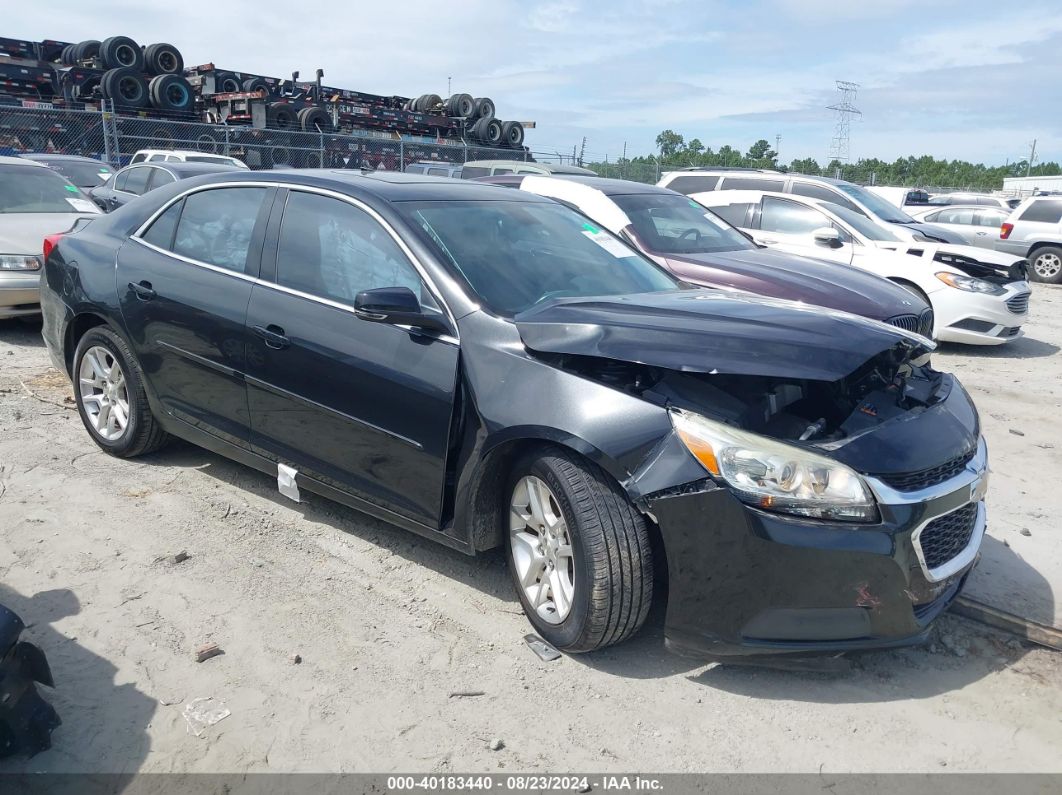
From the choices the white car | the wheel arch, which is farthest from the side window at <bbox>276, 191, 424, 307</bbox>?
Result: the white car

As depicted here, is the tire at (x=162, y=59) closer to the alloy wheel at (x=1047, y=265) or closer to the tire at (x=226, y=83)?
the tire at (x=226, y=83)

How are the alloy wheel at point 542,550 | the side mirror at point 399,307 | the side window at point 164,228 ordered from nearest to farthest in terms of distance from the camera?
1. the alloy wheel at point 542,550
2. the side mirror at point 399,307
3. the side window at point 164,228

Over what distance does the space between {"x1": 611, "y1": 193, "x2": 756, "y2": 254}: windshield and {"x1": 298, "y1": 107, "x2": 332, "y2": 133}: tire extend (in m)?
16.2

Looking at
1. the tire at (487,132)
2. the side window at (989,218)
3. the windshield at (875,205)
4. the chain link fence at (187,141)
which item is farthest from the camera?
the tire at (487,132)

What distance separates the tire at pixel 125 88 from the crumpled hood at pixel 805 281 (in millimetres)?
17999

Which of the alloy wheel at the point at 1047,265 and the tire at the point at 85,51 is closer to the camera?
the alloy wheel at the point at 1047,265

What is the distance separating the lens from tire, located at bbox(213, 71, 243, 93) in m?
23.5

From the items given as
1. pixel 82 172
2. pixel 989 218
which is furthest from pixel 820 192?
pixel 82 172

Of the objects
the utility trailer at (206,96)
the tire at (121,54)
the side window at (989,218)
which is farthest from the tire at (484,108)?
the side window at (989,218)

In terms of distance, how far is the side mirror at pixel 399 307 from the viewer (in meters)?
3.44

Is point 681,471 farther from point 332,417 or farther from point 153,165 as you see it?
point 153,165

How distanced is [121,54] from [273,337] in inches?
895

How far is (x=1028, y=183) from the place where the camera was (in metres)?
46.5

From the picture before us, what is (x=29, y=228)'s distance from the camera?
27.6 feet
